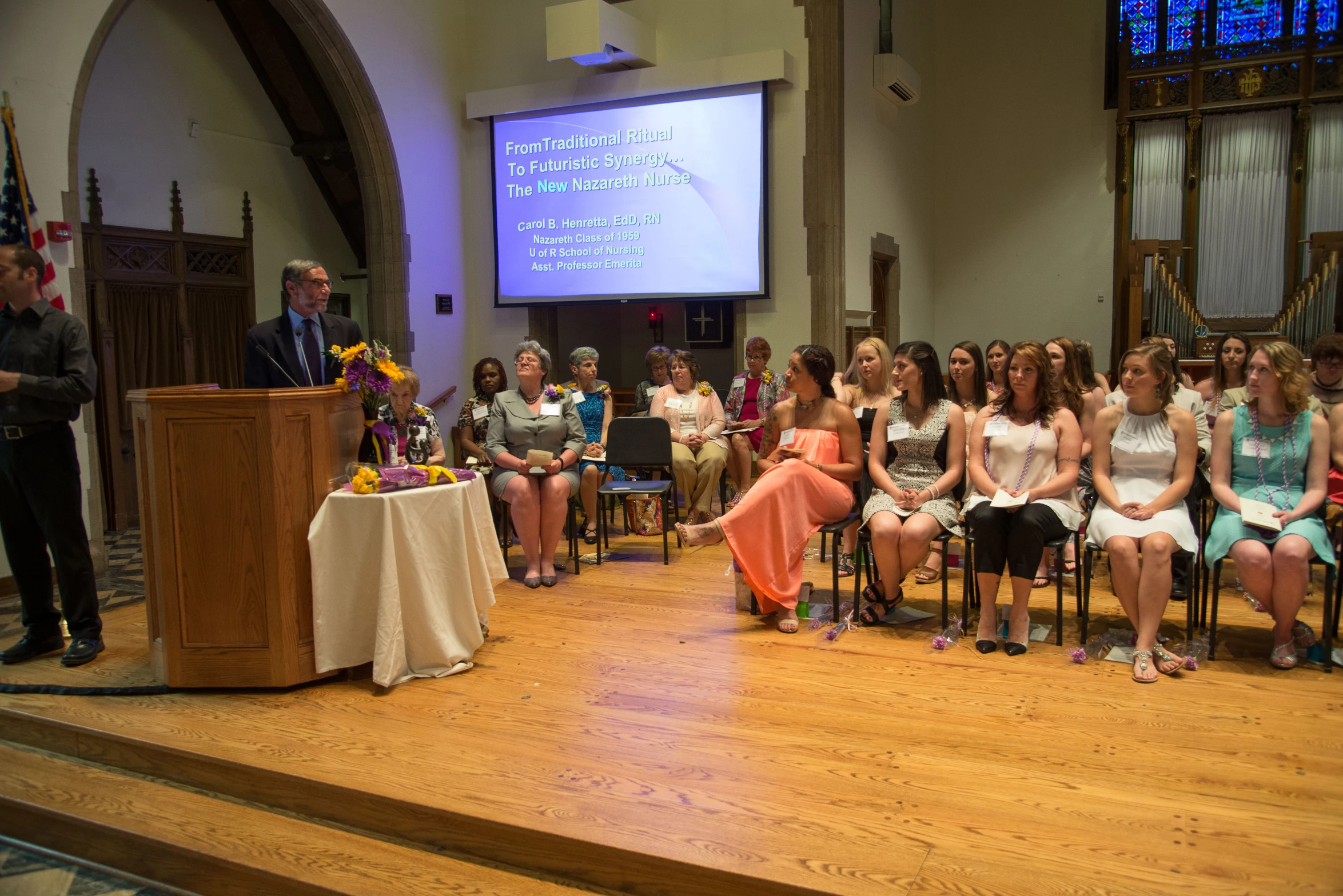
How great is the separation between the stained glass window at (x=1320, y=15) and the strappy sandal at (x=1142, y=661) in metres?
8.24

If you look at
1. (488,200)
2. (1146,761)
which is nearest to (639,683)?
(1146,761)

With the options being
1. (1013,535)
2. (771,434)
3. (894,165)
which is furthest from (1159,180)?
(1013,535)

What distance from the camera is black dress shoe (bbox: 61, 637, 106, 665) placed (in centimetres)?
379

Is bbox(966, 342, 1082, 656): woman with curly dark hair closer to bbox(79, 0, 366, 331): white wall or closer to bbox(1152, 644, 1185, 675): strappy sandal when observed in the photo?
bbox(1152, 644, 1185, 675): strappy sandal

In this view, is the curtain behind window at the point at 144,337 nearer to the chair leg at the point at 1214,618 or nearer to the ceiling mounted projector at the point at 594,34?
the ceiling mounted projector at the point at 594,34

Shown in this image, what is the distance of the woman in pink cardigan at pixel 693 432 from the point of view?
246 inches

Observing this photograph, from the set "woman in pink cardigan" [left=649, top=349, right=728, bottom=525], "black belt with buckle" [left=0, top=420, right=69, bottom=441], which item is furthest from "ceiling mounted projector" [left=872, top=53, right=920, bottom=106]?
"black belt with buckle" [left=0, top=420, right=69, bottom=441]

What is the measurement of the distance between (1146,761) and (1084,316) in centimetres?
788

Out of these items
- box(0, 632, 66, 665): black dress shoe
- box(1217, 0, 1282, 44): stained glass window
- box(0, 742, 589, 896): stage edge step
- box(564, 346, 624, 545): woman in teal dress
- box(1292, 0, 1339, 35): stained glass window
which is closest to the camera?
box(0, 742, 589, 896): stage edge step

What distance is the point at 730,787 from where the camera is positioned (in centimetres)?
266

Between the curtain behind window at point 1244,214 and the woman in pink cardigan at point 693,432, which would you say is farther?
the curtain behind window at point 1244,214

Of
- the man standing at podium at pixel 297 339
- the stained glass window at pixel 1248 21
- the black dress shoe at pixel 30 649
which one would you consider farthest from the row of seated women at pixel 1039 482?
the stained glass window at pixel 1248 21

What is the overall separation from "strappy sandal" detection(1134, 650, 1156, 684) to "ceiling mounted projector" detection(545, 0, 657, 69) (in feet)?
18.4

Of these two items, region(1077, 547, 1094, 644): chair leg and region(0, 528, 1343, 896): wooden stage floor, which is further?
region(1077, 547, 1094, 644): chair leg
